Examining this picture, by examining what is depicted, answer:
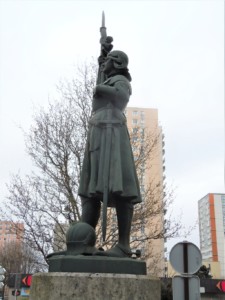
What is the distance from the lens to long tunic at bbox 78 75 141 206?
14.5ft

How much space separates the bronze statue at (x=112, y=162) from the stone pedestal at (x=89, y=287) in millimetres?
510

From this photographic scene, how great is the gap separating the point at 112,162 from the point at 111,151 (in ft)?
0.51

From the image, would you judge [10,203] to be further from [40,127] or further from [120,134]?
[120,134]

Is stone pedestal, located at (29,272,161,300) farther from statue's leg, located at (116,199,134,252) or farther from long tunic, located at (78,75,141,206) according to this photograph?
long tunic, located at (78,75,141,206)

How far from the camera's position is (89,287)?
138 inches

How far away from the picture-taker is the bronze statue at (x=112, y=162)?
172 inches

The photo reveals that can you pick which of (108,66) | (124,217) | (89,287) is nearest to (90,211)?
(124,217)

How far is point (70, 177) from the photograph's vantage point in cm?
1444

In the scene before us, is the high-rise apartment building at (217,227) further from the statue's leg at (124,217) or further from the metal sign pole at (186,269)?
the statue's leg at (124,217)

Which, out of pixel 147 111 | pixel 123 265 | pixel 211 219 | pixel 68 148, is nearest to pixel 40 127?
pixel 68 148

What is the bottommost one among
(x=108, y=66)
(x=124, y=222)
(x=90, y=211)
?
(x=124, y=222)

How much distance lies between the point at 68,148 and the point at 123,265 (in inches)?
446

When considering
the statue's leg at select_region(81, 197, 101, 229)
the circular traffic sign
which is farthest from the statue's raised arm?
the circular traffic sign

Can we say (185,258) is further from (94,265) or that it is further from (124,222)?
(94,265)
